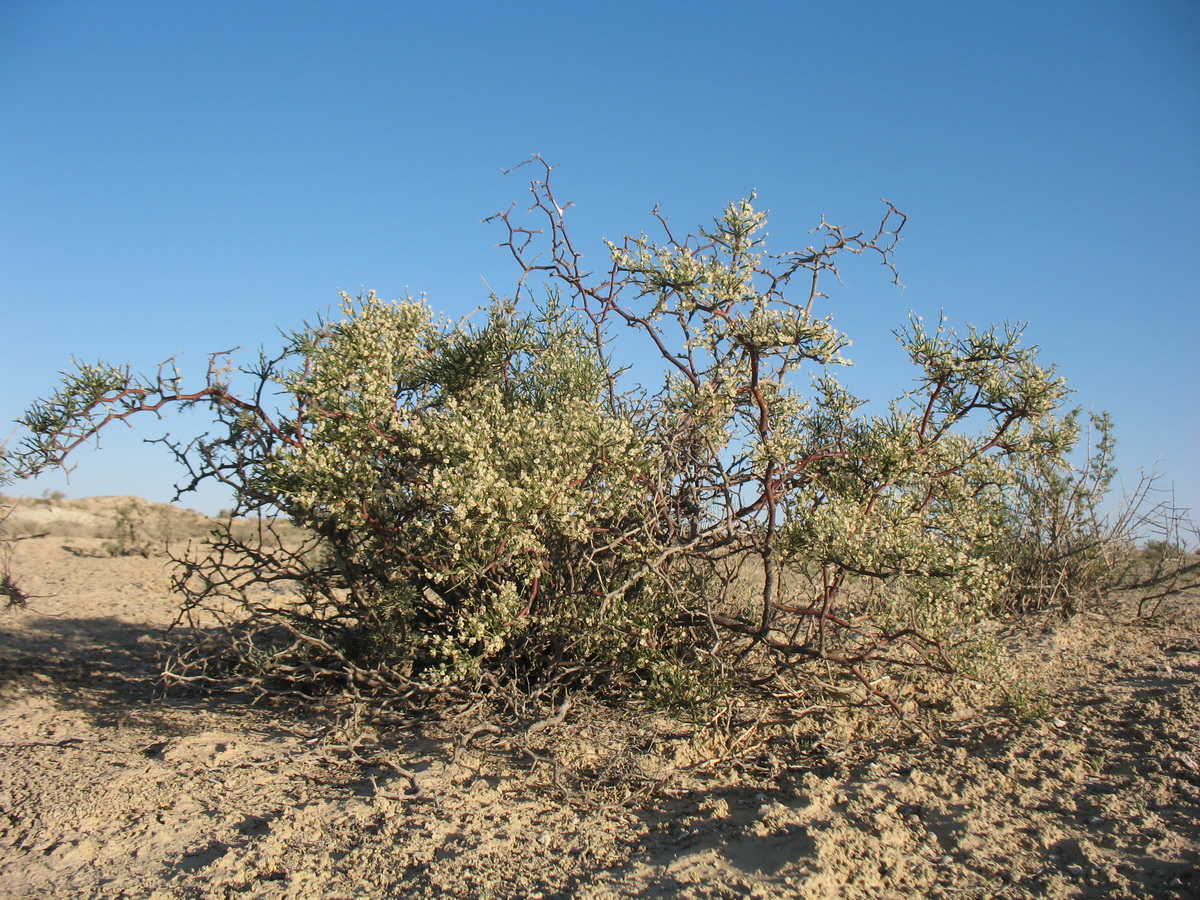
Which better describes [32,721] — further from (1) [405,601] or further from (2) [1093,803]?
(2) [1093,803]

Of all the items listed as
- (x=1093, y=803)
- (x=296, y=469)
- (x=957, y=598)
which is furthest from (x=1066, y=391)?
(x=296, y=469)

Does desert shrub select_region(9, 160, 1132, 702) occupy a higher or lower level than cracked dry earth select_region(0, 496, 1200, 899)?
higher

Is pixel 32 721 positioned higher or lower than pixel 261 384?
lower

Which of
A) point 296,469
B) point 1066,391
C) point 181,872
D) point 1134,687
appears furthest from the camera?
point 1134,687

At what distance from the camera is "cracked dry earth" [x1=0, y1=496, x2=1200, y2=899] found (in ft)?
10.6

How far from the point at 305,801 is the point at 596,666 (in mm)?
1995

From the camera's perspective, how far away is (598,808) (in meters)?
4.04

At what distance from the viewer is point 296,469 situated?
4641 mm

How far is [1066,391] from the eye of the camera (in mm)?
5062

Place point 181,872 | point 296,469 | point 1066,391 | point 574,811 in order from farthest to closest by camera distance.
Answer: point 1066,391
point 296,469
point 574,811
point 181,872

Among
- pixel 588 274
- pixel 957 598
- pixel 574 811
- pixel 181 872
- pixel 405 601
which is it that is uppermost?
pixel 588 274

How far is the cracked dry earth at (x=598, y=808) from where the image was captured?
10.6ft

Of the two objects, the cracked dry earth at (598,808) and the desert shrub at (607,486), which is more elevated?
the desert shrub at (607,486)

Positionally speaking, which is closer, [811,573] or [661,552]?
[661,552]
